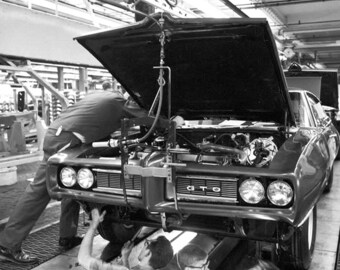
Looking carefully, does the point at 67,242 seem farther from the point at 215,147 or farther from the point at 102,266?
the point at 215,147

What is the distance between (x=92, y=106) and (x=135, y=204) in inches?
43.2

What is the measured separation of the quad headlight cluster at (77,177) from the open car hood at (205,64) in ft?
3.10

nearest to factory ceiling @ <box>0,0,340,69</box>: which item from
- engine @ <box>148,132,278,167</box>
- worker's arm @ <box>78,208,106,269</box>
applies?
engine @ <box>148,132,278,167</box>

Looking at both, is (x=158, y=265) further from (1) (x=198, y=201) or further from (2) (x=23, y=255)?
(2) (x=23, y=255)

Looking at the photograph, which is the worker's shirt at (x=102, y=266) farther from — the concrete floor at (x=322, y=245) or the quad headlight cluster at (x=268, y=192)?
the quad headlight cluster at (x=268, y=192)

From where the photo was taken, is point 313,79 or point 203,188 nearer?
point 203,188

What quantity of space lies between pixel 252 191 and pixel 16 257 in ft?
6.89

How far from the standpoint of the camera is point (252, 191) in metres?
2.15

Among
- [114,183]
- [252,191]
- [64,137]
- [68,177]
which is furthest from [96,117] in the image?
[252,191]

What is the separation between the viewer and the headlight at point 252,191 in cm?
214

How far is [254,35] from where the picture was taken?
94.0 inches

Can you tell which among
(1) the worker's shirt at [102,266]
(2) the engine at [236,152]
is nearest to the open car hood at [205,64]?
(2) the engine at [236,152]

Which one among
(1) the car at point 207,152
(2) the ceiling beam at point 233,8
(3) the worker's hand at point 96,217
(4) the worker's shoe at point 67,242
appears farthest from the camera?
(2) the ceiling beam at point 233,8

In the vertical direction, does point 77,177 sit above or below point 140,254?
above
